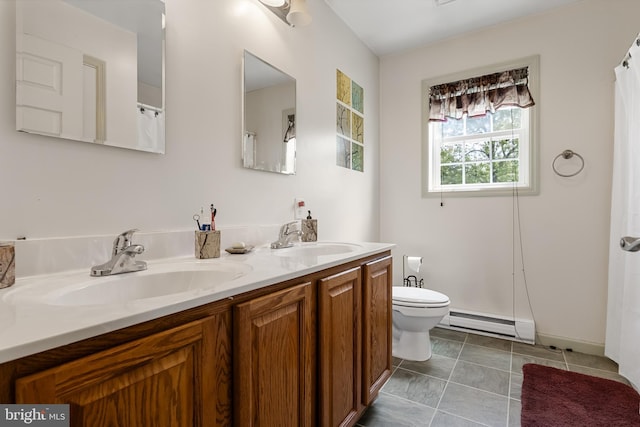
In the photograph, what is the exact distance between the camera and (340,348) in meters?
1.24

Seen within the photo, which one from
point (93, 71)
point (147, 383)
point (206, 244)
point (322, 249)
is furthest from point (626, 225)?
point (93, 71)

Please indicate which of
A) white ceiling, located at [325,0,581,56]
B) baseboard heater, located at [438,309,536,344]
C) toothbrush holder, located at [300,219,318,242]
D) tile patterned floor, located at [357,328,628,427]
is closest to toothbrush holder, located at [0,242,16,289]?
toothbrush holder, located at [300,219,318,242]

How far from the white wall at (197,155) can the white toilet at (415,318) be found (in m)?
0.67

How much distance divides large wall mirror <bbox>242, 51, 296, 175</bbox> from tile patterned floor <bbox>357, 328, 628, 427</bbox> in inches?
56.0

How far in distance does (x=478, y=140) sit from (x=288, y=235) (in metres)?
1.99

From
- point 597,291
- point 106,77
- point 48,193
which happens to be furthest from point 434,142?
point 48,193

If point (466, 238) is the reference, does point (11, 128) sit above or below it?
above

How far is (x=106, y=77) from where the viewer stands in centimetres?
104

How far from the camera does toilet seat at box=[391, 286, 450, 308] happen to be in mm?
1975

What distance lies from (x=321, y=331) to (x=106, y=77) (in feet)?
3.76

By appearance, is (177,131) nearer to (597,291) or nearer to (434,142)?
(434,142)

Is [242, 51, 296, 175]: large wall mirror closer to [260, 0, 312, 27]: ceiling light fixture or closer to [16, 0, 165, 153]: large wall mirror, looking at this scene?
[260, 0, 312, 27]: ceiling light fixture

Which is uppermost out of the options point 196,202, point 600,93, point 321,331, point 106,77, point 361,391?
point 600,93

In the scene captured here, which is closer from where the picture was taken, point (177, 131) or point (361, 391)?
point (177, 131)
